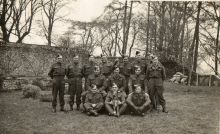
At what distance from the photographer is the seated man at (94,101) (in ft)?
31.3

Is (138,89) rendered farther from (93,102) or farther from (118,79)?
(93,102)

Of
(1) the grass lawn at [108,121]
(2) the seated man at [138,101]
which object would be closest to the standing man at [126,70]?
(2) the seated man at [138,101]

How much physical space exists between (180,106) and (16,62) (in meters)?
11.1

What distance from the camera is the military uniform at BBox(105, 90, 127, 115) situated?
9547 millimetres

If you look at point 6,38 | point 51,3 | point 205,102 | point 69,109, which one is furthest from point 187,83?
point 51,3

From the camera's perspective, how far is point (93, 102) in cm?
978

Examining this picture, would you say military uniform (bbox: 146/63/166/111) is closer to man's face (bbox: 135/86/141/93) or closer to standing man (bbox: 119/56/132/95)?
man's face (bbox: 135/86/141/93)

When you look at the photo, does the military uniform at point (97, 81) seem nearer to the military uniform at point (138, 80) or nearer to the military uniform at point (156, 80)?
the military uniform at point (138, 80)

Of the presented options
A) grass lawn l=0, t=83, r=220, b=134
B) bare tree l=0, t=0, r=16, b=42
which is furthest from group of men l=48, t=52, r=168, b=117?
bare tree l=0, t=0, r=16, b=42

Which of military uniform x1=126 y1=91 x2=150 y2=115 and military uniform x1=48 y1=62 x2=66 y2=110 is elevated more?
military uniform x1=48 y1=62 x2=66 y2=110

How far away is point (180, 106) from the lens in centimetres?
1119

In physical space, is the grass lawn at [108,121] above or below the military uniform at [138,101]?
below

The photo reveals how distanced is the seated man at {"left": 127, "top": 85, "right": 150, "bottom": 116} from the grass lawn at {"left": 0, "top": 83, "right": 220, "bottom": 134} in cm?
24

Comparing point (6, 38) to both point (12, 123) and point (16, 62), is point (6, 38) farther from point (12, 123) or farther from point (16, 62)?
point (12, 123)
